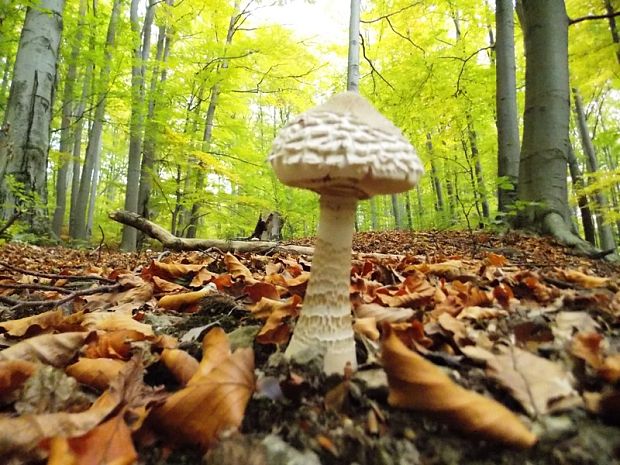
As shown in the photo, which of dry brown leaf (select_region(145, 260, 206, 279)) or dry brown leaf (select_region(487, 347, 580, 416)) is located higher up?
dry brown leaf (select_region(145, 260, 206, 279))

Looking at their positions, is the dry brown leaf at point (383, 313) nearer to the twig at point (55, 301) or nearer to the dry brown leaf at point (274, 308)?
the dry brown leaf at point (274, 308)

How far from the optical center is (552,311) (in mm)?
1496

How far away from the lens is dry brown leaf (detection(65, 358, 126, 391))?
1224mm

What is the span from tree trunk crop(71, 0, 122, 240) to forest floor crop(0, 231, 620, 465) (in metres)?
8.95

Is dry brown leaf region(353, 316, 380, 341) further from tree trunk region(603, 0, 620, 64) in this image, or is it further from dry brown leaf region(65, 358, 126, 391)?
tree trunk region(603, 0, 620, 64)

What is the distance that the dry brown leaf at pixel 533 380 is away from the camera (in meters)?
0.94

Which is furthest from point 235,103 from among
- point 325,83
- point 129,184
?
point 129,184

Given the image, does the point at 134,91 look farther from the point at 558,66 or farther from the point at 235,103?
the point at 558,66

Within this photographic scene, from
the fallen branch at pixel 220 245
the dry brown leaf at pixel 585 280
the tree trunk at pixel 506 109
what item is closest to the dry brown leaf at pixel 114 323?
the dry brown leaf at pixel 585 280

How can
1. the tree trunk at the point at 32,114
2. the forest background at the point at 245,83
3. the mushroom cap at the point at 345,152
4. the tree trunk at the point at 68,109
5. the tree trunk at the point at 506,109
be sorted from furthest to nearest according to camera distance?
the tree trunk at the point at 68,109 < the forest background at the point at 245,83 < the tree trunk at the point at 506,109 < the tree trunk at the point at 32,114 < the mushroom cap at the point at 345,152

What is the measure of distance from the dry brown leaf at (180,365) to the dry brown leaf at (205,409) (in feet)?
0.59

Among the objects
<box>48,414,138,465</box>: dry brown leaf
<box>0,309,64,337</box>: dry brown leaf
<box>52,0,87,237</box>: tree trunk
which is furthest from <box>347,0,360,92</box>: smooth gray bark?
<box>52,0,87,237</box>: tree trunk

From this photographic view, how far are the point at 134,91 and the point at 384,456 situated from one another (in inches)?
389

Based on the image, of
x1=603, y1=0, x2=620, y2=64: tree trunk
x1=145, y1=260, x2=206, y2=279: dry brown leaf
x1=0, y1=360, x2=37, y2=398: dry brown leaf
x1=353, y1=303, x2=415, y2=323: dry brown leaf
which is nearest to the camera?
x1=0, y1=360, x2=37, y2=398: dry brown leaf
